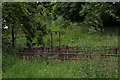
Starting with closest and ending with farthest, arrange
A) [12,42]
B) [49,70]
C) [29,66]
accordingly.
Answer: [49,70]
[29,66]
[12,42]

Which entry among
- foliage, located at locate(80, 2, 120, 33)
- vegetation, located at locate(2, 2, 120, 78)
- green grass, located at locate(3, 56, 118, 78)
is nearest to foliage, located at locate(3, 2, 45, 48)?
vegetation, located at locate(2, 2, 120, 78)

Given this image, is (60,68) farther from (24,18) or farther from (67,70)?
(24,18)

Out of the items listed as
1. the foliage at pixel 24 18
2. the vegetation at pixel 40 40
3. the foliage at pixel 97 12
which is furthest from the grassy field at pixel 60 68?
the foliage at pixel 97 12

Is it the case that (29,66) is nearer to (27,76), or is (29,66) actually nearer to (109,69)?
(27,76)

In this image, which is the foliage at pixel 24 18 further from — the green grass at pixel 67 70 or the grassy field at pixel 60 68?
the green grass at pixel 67 70

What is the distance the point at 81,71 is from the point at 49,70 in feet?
2.55

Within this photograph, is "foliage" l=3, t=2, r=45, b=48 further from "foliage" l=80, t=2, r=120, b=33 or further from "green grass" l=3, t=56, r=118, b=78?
"foliage" l=80, t=2, r=120, b=33

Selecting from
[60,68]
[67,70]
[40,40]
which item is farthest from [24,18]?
[67,70]

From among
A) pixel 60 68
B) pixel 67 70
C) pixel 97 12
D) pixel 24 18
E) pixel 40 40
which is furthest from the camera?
pixel 97 12

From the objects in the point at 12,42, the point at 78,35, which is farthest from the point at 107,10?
the point at 12,42

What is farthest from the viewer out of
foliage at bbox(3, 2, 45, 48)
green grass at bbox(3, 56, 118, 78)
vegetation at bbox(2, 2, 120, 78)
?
foliage at bbox(3, 2, 45, 48)

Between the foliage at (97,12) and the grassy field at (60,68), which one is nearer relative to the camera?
the grassy field at (60,68)

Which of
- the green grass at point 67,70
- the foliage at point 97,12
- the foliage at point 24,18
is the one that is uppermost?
the foliage at point 97,12

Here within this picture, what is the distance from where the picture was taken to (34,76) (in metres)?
4.60
